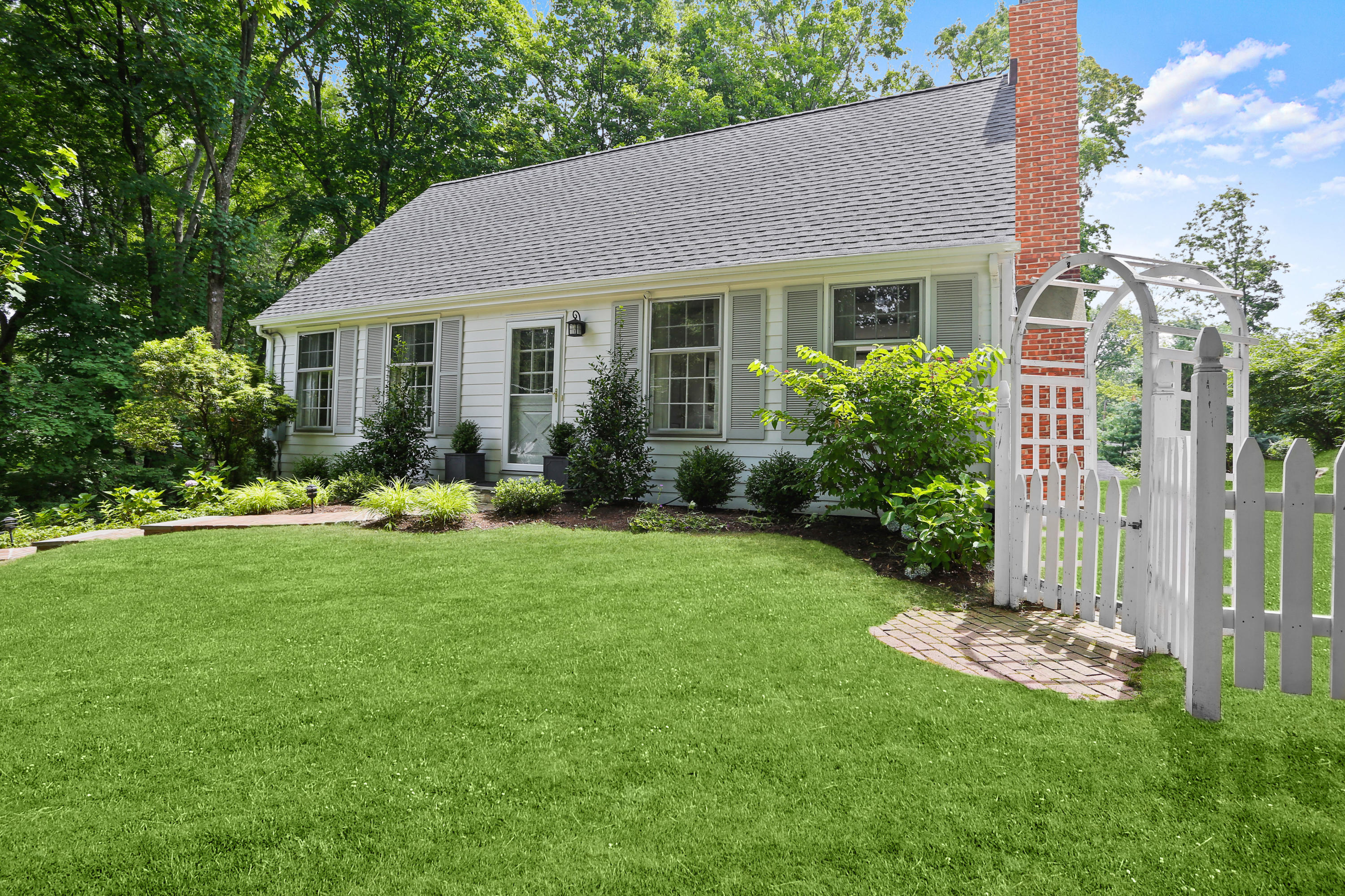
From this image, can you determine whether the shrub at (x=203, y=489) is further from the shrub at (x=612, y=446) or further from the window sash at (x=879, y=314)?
the window sash at (x=879, y=314)

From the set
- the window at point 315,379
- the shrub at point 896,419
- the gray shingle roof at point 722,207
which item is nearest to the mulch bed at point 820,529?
the shrub at point 896,419

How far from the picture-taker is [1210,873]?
1.79 m

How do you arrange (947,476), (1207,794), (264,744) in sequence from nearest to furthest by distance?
(1207,794)
(264,744)
(947,476)

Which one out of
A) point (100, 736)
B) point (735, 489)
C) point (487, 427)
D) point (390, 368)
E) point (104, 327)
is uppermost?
point (104, 327)

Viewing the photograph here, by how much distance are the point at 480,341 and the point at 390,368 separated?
5.36ft

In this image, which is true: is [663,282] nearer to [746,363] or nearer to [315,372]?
[746,363]

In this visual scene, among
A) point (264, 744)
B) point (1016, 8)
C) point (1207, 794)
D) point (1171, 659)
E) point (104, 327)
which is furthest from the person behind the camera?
point (104, 327)

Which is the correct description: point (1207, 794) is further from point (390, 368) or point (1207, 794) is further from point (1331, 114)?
point (1331, 114)

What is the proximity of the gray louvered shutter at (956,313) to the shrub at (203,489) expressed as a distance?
9405 mm

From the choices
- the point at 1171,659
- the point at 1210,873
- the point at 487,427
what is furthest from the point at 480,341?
the point at 1210,873

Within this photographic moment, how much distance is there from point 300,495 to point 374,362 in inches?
130

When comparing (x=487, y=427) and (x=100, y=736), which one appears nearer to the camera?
(x=100, y=736)

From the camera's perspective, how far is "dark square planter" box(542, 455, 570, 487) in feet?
29.4

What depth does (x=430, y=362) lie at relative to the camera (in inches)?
434
